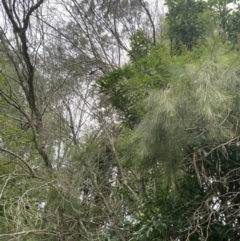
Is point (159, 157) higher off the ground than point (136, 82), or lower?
lower

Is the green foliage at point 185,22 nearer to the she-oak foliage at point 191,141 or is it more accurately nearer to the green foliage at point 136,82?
the green foliage at point 136,82

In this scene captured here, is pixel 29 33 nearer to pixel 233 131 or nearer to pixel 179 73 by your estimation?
pixel 179 73

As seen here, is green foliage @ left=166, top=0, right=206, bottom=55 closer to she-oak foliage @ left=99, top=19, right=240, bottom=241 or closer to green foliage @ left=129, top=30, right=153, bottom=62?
green foliage @ left=129, top=30, right=153, bottom=62

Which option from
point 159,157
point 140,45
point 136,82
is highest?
point 140,45

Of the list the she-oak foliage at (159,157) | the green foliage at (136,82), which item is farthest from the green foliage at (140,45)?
the green foliage at (136,82)

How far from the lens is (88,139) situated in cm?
419

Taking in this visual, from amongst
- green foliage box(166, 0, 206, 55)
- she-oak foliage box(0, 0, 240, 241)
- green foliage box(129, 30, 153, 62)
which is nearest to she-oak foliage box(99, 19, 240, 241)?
she-oak foliage box(0, 0, 240, 241)

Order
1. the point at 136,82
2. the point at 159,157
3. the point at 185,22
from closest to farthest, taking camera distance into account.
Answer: the point at 159,157 < the point at 136,82 < the point at 185,22

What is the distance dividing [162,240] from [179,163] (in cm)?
76

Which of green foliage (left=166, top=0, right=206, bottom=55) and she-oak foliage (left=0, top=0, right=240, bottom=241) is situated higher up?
green foliage (left=166, top=0, right=206, bottom=55)

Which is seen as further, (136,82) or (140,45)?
(140,45)

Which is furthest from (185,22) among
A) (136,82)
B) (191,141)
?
(191,141)

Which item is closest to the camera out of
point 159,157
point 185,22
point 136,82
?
point 159,157

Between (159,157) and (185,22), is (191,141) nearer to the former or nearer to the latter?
(159,157)
